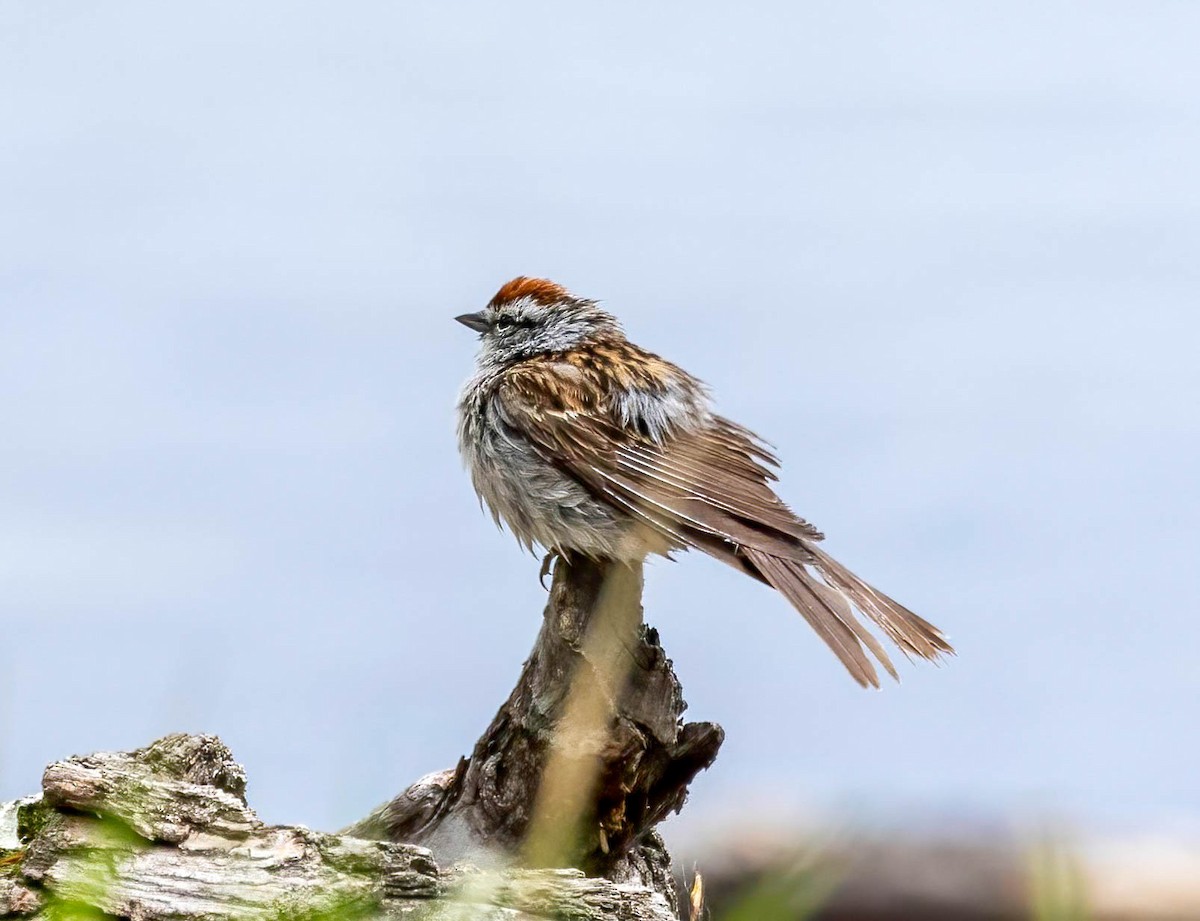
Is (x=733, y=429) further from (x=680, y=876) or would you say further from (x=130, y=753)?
(x=130, y=753)

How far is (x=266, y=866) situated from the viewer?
14.7 ft

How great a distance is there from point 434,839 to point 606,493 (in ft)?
5.31

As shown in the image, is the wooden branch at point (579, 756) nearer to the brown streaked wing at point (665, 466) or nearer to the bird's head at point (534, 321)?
the brown streaked wing at point (665, 466)

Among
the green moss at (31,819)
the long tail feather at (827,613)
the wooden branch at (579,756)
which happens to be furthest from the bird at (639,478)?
the green moss at (31,819)

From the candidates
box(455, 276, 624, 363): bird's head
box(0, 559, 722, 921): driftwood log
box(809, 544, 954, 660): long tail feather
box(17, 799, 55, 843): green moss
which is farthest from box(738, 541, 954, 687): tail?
box(17, 799, 55, 843): green moss

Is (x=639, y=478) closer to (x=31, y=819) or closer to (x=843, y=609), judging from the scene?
(x=843, y=609)

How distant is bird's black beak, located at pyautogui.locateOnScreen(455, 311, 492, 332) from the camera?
26.3 feet

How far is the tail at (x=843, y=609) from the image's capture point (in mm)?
5484

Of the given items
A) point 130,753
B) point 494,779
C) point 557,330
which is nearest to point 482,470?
point 557,330

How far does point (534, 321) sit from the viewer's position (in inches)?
309

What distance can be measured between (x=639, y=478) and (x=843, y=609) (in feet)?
3.81

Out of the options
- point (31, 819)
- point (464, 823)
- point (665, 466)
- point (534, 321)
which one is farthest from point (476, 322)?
point (31, 819)

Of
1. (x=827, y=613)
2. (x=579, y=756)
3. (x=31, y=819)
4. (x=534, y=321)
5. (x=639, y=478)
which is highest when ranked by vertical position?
(x=534, y=321)

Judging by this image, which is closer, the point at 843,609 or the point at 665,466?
the point at 843,609
